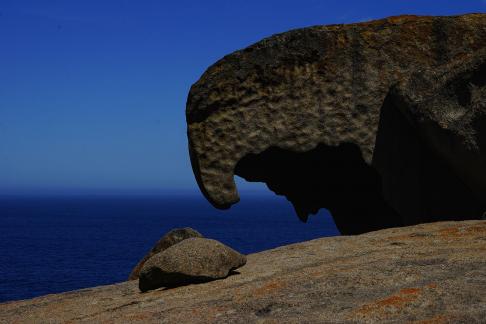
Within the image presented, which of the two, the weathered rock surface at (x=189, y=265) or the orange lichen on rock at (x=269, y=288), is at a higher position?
the weathered rock surface at (x=189, y=265)

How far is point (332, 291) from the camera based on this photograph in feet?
30.0

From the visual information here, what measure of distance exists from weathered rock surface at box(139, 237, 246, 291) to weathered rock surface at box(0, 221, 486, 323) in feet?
0.80

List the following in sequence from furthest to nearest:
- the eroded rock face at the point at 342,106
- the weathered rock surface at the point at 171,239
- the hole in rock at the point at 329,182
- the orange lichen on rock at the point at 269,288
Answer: the hole in rock at the point at 329,182, the weathered rock surface at the point at 171,239, the eroded rock face at the point at 342,106, the orange lichen on rock at the point at 269,288

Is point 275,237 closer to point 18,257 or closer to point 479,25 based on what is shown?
point 18,257

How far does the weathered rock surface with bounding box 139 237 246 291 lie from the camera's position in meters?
11.4

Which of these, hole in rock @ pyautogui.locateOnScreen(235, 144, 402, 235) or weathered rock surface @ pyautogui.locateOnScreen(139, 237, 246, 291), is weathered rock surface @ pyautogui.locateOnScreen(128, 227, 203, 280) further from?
A: weathered rock surface @ pyautogui.locateOnScreen(139, 237, 246, 291)

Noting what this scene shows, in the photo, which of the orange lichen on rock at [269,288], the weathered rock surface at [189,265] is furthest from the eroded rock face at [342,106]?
the orange lichen on rock at [269,288]

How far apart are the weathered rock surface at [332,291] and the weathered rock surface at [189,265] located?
0.24 m

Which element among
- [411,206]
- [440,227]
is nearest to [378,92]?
[411,206]

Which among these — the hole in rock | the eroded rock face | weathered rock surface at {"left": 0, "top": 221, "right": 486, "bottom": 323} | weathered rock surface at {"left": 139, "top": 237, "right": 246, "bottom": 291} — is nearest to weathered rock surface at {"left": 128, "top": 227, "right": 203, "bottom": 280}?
the eroded rock face

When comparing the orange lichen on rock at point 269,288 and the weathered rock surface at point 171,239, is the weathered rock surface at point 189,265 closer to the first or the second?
the orange lichen on rock at point 269,288

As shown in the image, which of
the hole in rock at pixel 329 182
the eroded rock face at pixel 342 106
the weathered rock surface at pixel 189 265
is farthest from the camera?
the hole in rock at pixel 329 182

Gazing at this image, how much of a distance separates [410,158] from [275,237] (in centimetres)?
9316

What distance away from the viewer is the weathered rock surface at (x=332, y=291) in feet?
26.7
